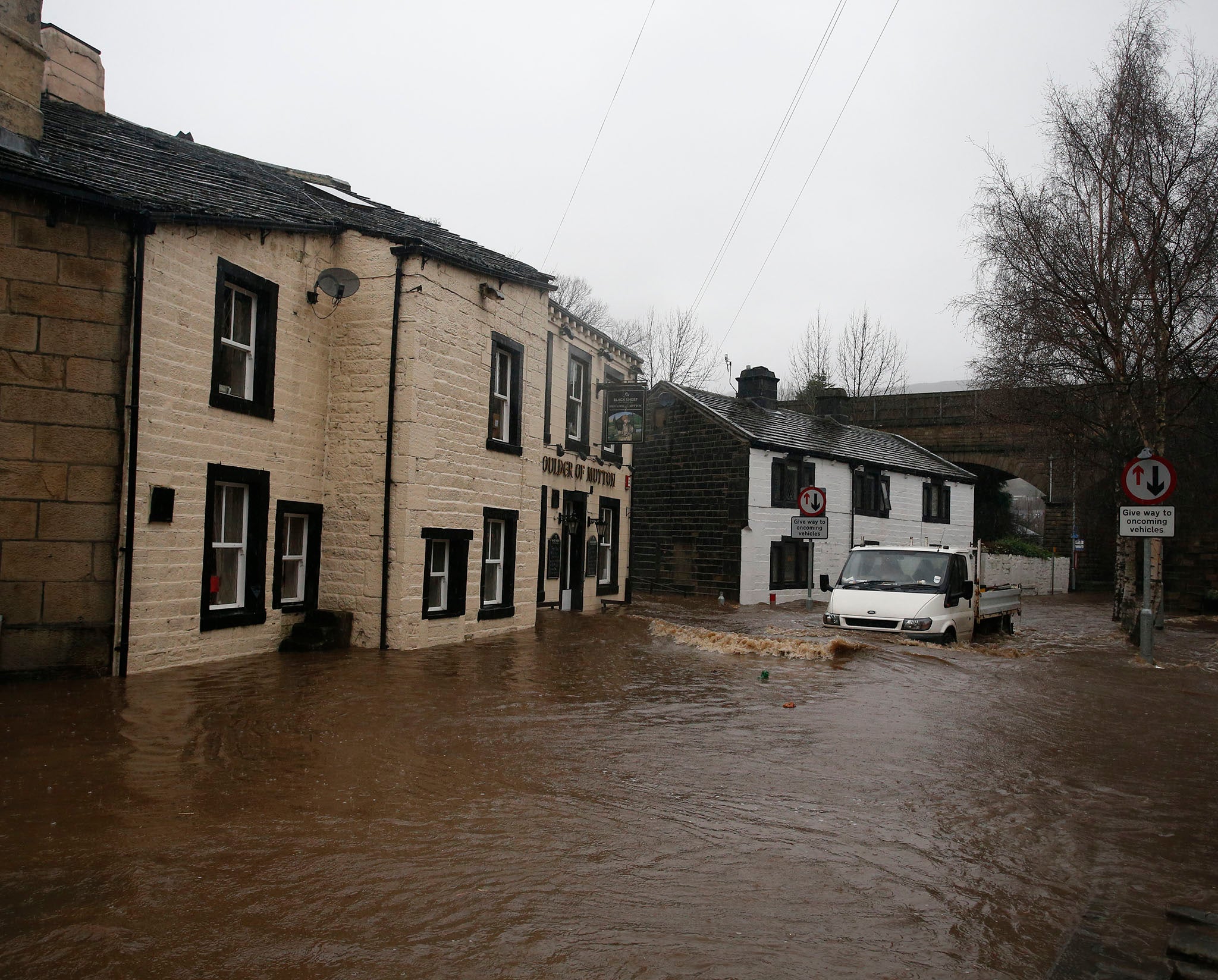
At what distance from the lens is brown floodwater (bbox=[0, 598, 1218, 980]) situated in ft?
13.8

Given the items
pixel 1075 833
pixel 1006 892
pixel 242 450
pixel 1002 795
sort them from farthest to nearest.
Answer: pixel 242 450 → pixel 1002 795 → pixel 1075 833 → pixel 1006 892

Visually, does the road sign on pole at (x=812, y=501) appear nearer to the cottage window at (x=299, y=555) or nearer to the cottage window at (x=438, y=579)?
the cottage window at (x=438, y=579)

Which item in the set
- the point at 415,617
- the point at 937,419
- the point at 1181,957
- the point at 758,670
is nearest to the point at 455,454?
the point at 415,617

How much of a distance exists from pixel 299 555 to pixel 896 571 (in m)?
10.1

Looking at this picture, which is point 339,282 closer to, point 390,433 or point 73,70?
point 390,433

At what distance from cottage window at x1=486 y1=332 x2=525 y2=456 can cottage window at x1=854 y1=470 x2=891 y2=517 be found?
19.2m

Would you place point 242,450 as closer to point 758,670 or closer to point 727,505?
point 758,670

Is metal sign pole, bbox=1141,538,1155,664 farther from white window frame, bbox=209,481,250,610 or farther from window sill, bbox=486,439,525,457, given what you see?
white window frame, bbox=209,481,250,610

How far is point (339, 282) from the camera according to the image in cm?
1386

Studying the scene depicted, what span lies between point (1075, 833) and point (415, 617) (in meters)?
9.46

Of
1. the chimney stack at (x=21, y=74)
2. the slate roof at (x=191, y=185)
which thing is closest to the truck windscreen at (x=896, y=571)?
the slate roof at (x=191, y=185)

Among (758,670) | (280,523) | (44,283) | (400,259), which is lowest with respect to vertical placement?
(758,670)

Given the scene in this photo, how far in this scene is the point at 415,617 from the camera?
1360 cm

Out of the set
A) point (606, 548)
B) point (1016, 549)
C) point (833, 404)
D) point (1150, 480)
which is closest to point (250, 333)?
point (606, 548)
